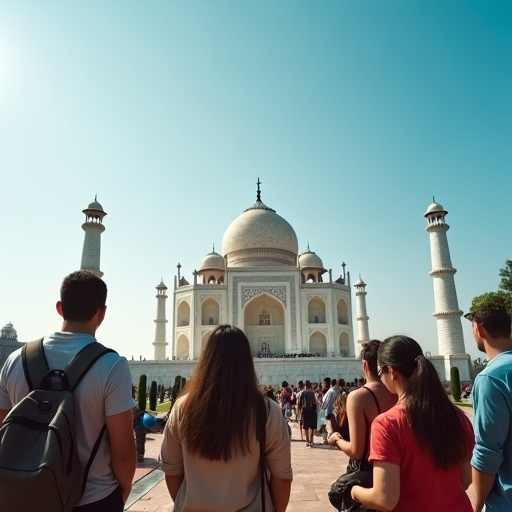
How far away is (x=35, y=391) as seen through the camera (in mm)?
1575

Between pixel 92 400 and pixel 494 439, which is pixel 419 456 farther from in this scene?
pixel 92 400

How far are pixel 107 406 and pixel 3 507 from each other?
43 centimetres

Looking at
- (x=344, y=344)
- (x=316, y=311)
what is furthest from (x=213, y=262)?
(x=344, y=344)

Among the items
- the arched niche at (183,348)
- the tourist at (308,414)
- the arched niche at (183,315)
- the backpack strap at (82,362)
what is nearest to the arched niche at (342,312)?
the arched niche at (183,315)

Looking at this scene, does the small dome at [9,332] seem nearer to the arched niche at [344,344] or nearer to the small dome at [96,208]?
the small dome at [96,208]

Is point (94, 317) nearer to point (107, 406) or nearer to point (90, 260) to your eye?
point (107, 406)

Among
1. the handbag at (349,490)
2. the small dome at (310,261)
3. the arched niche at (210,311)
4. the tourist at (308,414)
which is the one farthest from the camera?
the small dome at (310,261)

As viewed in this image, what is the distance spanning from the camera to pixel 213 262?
28328mm

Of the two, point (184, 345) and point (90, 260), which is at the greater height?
point (90, 260)

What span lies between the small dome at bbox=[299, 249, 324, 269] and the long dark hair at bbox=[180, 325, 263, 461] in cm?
2797

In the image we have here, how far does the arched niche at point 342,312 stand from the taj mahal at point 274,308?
0.06 metres

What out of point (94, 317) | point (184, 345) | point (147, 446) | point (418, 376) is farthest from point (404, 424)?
point (184, 345)

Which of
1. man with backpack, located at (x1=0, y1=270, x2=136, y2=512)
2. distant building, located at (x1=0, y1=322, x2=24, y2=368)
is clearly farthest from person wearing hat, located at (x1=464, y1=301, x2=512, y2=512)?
distant building, located at (x1=0, y1=322, x2=24, y2=368)

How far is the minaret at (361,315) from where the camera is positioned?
28688 mm
